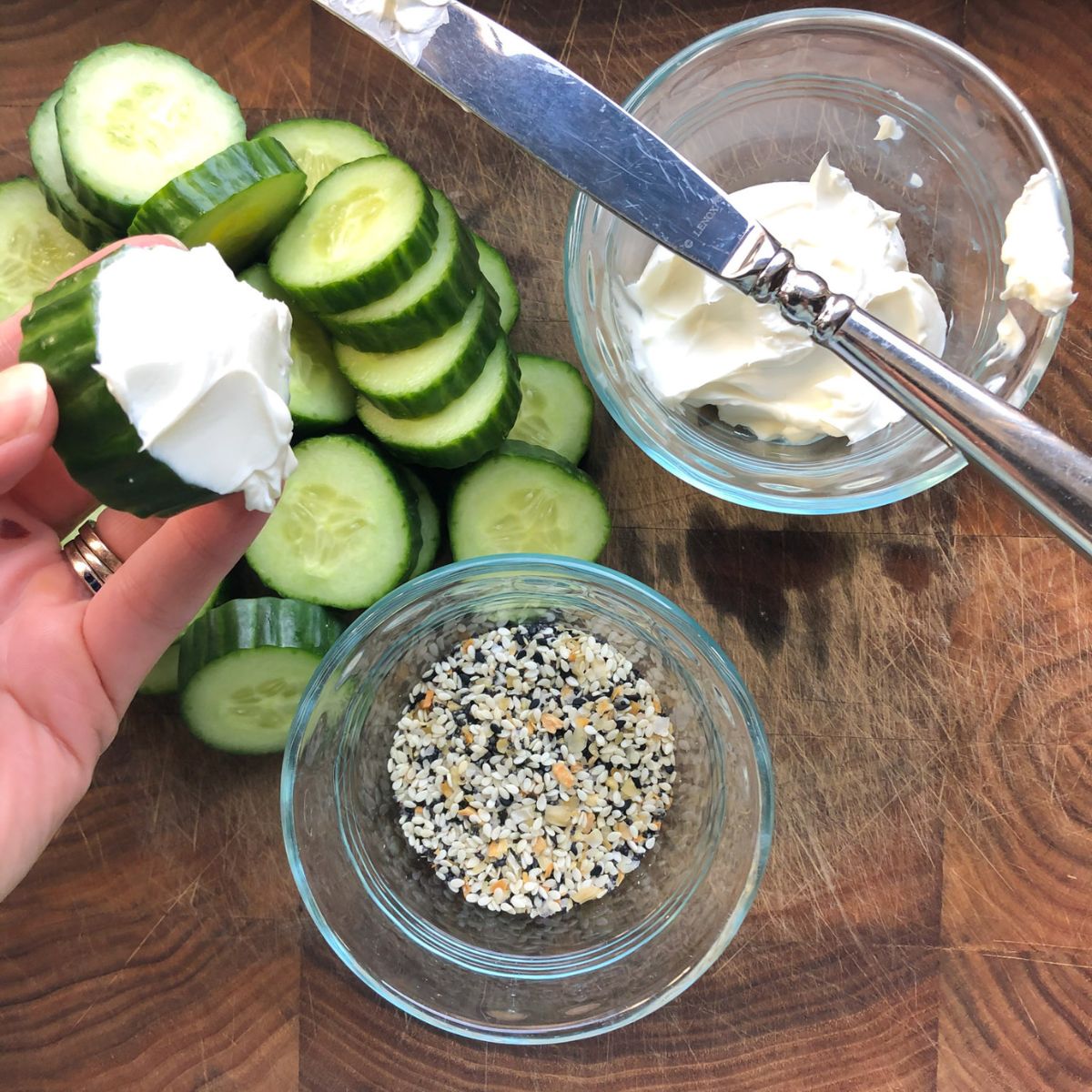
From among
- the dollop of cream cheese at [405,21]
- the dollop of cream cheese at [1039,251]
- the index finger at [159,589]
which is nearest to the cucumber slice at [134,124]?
the dollop of cream cheese at [405,21]

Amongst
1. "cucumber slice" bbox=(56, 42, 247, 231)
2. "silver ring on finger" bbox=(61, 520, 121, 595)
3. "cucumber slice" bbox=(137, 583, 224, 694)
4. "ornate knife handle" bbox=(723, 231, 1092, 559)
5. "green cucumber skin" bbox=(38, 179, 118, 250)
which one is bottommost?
"cucumber slice" bbox=(137, 583, 224, 694)

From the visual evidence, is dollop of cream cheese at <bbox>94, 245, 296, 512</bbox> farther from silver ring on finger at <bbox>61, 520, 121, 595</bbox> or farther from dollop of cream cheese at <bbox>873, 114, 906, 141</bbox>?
dollop of cream cheese at <bbox>873, 114, 906, 141</bbox>

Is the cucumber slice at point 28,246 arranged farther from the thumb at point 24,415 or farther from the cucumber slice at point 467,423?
the thumb at point 24,415

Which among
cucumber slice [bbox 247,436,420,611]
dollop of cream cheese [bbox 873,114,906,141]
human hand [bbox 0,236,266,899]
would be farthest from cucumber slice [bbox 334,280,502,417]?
dollop of cream cheese [bbox 873,114,906,141]

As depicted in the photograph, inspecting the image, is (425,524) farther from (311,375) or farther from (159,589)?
(159,589)

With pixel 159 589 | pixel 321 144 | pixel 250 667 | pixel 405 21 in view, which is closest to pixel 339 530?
pixel 250 667

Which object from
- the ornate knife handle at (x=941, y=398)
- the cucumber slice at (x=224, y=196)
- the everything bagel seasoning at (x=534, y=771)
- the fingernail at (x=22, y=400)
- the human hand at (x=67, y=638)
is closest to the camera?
the fingernail at (x=22, y=400)

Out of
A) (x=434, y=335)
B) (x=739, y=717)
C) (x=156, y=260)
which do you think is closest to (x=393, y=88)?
(x=434, y=335)
